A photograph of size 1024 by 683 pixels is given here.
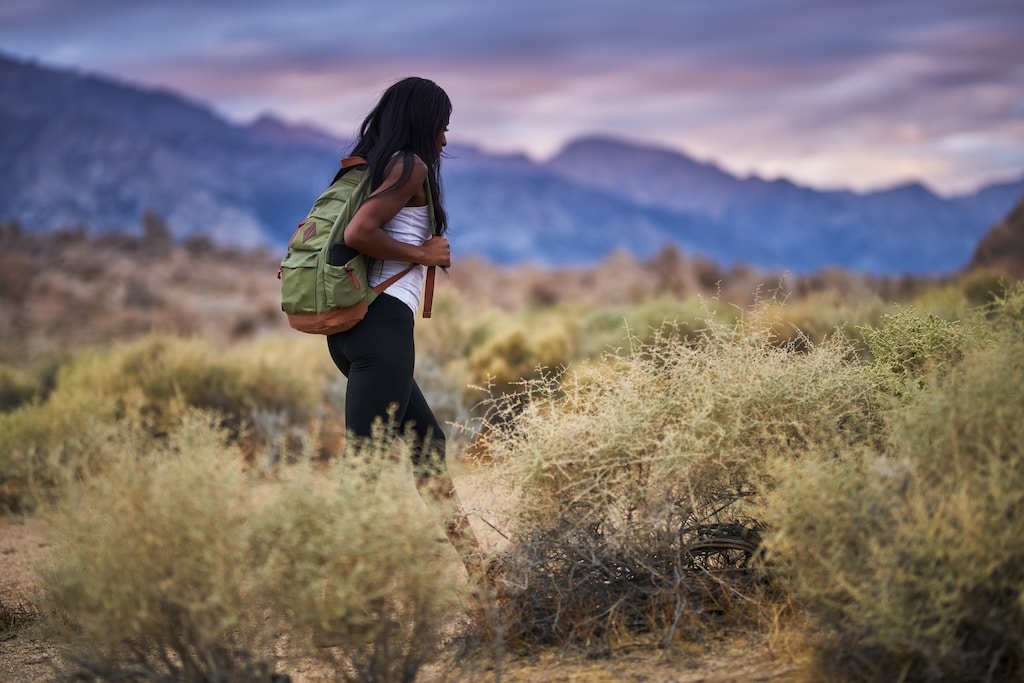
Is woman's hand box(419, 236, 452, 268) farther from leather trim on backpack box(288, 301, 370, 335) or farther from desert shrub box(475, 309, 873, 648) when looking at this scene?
desert shrub box(475, 309, 873, 648)

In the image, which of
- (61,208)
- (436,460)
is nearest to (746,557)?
(436,460)

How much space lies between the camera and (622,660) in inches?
145

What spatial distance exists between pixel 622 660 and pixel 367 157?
213cm

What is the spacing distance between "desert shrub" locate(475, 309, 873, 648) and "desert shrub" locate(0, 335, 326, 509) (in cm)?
492

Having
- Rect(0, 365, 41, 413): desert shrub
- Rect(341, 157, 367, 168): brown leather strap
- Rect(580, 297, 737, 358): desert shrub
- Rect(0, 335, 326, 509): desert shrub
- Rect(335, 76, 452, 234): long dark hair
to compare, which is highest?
Rect(335, 76, 452, 234): long dark hair

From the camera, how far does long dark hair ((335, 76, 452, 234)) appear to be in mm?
4008

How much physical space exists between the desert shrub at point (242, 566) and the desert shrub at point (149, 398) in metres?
4.90

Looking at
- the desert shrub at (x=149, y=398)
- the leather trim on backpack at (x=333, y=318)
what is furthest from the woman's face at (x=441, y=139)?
the desert shrub at (x=149, y=398)

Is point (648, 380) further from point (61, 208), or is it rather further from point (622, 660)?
point (61, 208)

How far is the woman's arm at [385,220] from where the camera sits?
3.88 m

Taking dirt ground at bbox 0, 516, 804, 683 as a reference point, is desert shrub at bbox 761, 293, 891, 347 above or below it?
above

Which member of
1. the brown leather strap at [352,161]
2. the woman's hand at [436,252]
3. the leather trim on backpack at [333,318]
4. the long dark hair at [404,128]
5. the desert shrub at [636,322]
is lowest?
the desert shrub at [636,322]

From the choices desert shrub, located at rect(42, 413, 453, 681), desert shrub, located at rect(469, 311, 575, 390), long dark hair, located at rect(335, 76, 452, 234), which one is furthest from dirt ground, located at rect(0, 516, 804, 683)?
desert shrub, located at rect(469, 311, 575, 390)

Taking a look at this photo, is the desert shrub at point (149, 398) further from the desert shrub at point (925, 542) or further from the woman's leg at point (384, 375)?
the desert shrub at point (925, 542)
